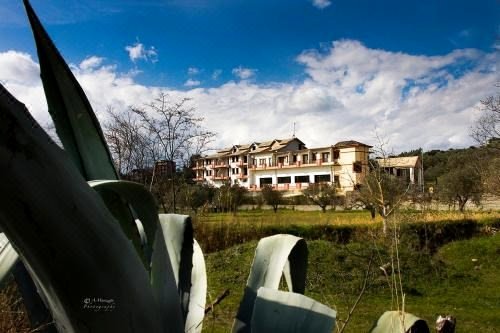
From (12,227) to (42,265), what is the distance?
4 centimetres

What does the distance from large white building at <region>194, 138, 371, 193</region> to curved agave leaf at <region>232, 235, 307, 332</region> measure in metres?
41.0

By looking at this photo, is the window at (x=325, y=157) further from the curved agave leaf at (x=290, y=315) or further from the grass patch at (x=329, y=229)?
the curved agave leaf at (x=290, y=315)

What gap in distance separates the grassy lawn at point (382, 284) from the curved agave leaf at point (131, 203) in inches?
176

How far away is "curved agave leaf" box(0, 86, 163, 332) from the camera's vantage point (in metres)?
0.38

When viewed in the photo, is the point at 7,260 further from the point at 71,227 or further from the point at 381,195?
the point at 381,195

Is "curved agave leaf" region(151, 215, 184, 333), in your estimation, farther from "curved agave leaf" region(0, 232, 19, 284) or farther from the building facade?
the building facade

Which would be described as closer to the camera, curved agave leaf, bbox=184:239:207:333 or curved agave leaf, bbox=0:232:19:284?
curved agave leaf, bbox=0:232:19:284

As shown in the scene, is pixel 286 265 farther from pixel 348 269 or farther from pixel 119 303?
pixel 348 269

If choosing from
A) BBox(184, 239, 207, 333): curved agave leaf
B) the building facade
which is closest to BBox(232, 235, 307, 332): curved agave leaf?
BBox(184, 239, 207, 333): curved agave leaf

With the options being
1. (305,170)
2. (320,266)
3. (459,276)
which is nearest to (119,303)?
(320,266)

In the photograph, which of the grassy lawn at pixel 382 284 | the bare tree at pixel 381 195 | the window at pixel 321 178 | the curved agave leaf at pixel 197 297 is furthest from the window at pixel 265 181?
the curved agave leaf at pixel 197 297

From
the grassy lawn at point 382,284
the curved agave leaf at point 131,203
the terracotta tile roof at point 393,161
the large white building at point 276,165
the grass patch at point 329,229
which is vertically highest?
the large white building at point 276,165

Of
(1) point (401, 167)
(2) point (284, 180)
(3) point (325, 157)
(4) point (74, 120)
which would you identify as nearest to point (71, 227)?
(4) point (74, 120)

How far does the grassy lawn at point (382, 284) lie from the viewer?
600cm
